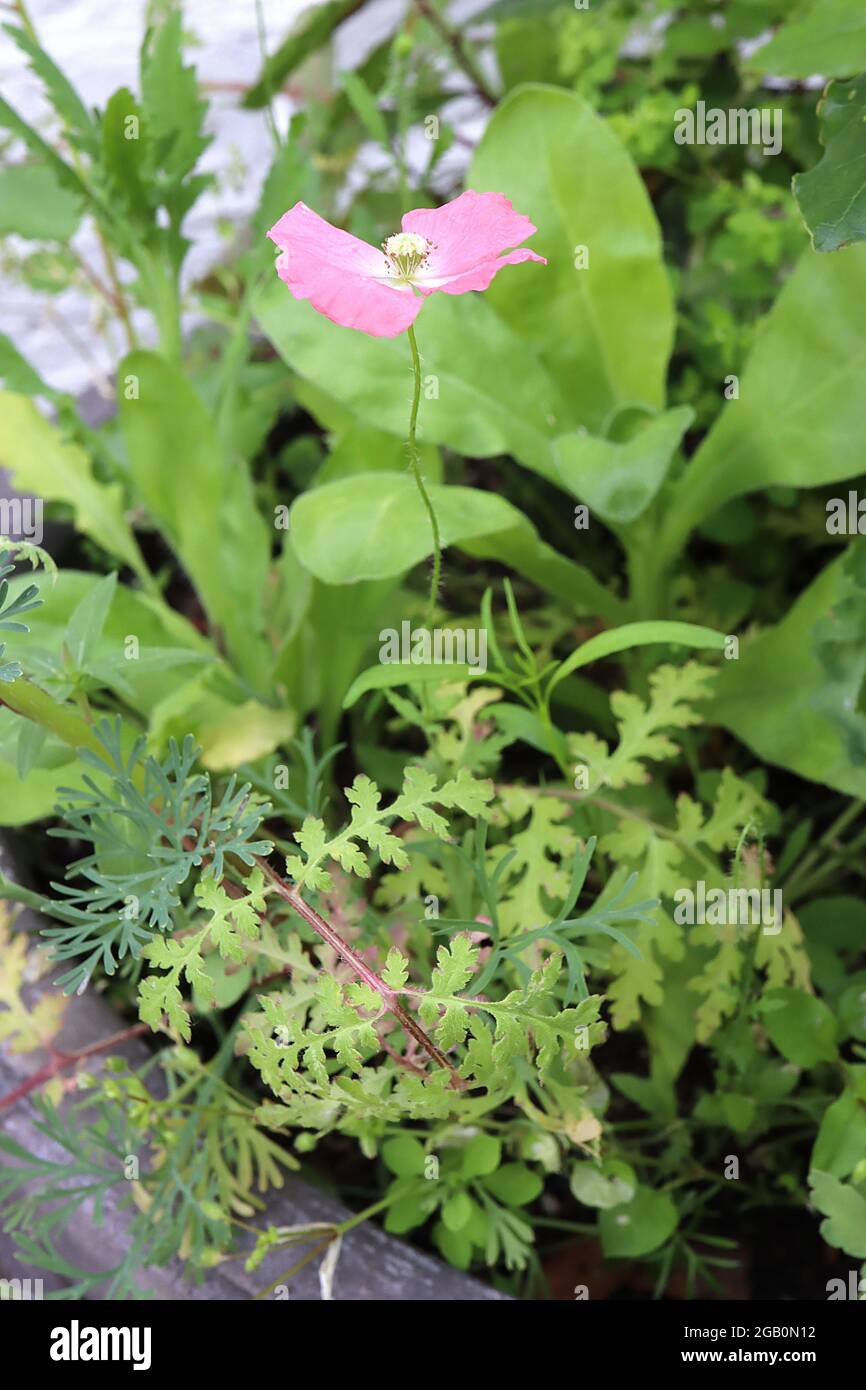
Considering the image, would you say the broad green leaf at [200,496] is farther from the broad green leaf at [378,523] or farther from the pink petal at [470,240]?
the pink petal at [470,240]

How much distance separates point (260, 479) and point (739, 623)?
0.38m

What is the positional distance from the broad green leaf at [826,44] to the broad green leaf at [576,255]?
0.09 metres

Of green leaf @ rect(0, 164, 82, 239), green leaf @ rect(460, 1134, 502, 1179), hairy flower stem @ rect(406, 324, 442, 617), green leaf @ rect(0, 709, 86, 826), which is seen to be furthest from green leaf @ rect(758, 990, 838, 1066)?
green leaf @ rect(0, 164, 82, 239)

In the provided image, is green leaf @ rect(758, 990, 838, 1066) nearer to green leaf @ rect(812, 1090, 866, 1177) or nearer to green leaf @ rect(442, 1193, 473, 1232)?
green leaf @ rect(812, 1090, 866, 1177)

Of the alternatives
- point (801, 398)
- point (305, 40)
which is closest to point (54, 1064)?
point (801, 398)

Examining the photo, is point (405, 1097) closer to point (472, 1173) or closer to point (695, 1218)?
point (472, 1173)

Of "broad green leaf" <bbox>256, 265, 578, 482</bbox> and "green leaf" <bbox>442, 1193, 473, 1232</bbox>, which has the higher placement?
"broad green leaf" <bbox>256, 265, 578, 482</bbox>

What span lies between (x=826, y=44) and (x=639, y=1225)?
1.81 feet

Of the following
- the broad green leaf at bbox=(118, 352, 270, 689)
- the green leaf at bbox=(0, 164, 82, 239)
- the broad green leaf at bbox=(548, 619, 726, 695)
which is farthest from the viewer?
the green leaf at bbox=(0, 164, 82, 239)

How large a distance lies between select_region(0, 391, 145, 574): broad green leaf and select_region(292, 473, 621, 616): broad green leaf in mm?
233

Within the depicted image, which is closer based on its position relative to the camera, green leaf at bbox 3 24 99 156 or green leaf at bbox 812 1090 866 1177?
green leaf at bbox 812 1090 866 1177

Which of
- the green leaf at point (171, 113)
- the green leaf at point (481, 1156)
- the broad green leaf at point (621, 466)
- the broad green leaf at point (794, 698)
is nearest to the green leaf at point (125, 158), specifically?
the green leaf at point (171, 113)

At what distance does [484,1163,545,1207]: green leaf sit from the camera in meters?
0.53

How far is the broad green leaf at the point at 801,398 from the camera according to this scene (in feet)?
2.02
